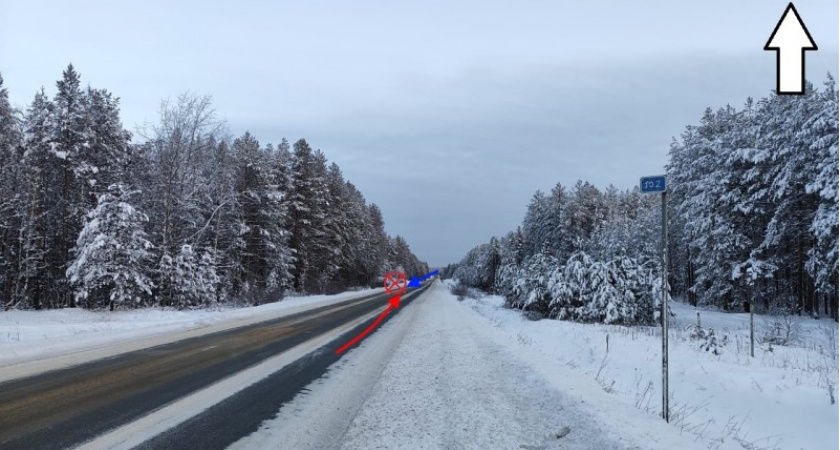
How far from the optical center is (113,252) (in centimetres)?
2075

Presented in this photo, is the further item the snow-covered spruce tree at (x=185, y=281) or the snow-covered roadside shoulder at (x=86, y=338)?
the snow-covered spruce tree at (x=185, y=281)

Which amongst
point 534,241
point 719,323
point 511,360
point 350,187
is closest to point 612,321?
point 719,323

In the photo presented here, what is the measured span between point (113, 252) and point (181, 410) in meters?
18.7

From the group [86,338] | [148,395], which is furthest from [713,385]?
[86,338]

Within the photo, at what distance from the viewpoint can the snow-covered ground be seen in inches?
183

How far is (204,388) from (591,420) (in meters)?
5.28

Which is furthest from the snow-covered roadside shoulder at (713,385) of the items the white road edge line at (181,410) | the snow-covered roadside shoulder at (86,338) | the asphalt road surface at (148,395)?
the snow-covered roadside shoulder at (86,338)

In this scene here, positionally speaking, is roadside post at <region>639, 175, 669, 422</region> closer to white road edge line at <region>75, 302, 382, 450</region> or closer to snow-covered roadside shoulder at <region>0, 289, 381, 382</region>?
white road edge line at <region>75, 302, 382, 450</region>

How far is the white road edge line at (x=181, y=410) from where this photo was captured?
4.45 meters

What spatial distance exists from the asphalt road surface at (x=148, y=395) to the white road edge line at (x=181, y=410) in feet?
0.41

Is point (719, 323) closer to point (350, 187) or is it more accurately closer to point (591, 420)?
point (591, 420)

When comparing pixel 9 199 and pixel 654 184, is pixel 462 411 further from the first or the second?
pixel 9 199

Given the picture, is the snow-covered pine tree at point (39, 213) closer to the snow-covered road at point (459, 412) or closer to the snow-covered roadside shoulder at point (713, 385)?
the snow-covered road at point (459, 412)

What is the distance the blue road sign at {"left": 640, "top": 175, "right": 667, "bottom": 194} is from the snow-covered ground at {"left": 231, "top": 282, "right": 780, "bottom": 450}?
269cm
